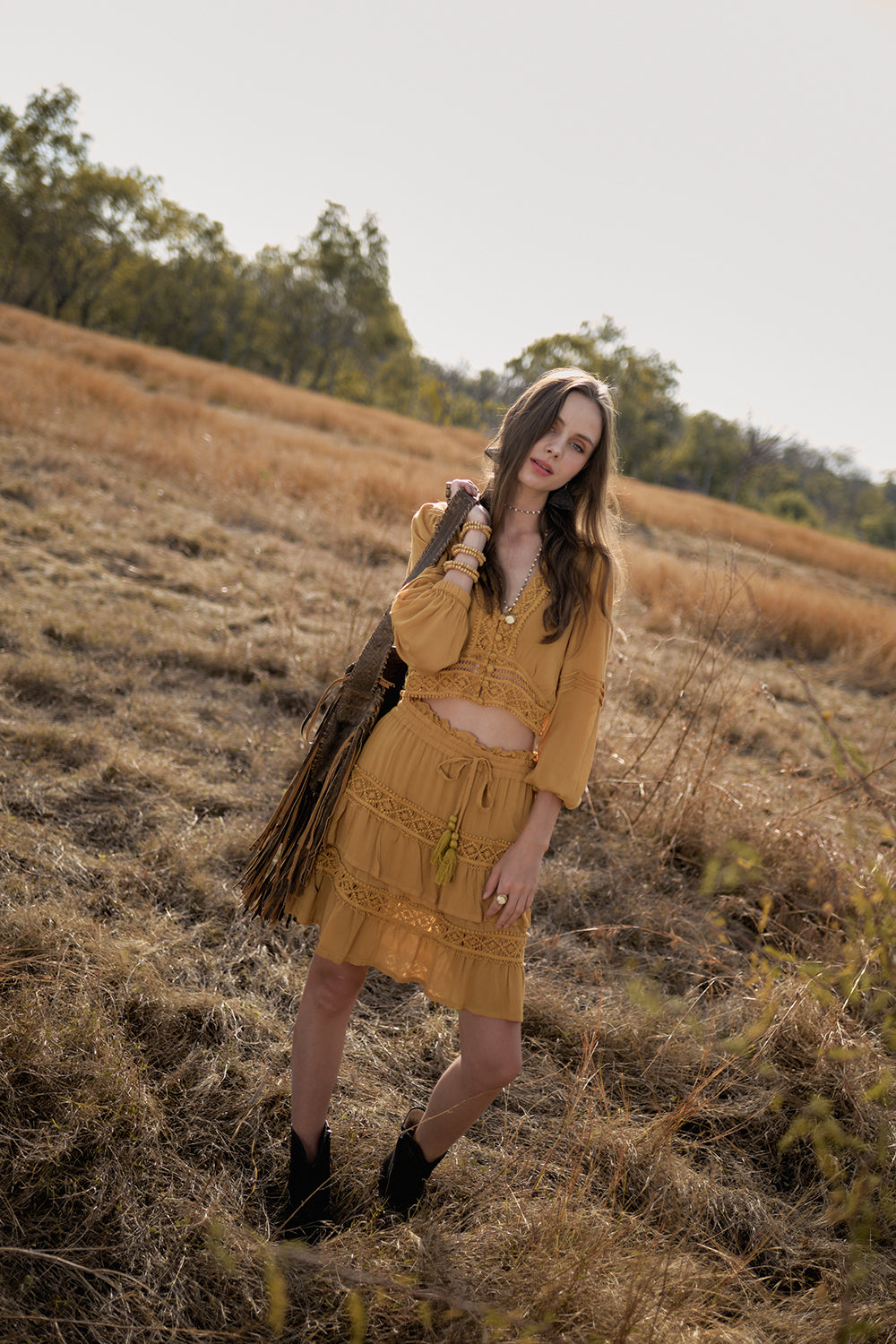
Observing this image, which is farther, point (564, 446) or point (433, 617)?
point (564, 446)

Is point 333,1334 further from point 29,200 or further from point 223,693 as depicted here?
point 29,200

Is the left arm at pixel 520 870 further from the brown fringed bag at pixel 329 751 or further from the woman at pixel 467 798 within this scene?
the brown fringed bag at pixel 329 751

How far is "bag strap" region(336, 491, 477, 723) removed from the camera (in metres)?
1.84

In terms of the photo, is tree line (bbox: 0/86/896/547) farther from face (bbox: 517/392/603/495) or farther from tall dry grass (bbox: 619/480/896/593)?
face (bbox: 517/392/603/495)

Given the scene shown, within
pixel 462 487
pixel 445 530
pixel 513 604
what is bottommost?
pixel 513 604

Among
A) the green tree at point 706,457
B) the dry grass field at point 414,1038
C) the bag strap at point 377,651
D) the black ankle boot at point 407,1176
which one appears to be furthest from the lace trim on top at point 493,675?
the green tree at point 706,457

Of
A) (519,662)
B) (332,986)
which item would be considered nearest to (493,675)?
(519,662)

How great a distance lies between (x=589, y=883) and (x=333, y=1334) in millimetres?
2133

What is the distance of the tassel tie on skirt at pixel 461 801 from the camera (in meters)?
1.63

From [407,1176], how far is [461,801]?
94 cm

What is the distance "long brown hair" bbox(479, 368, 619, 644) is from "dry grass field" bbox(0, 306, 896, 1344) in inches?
16.6

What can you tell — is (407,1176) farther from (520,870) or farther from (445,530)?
(445,530)

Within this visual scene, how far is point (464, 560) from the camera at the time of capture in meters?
1.76

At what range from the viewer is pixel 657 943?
3.26 metres
